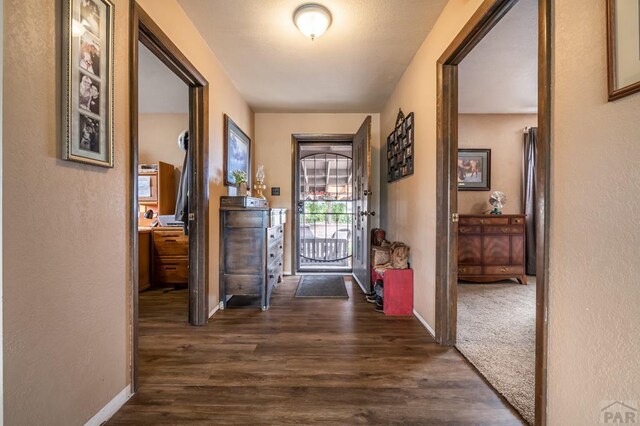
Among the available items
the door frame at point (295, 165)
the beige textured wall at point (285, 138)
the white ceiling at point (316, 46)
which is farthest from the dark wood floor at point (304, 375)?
the white ceiling at point (316, 46)

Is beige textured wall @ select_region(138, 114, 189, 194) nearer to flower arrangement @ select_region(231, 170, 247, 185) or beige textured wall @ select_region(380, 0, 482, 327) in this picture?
flower arrangement @ select_region(231, 170, 247, 185)

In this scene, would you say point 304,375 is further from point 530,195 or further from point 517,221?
point 530,195

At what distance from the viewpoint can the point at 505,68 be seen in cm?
279

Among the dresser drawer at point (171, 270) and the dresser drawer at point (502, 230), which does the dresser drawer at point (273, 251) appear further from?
the dresser drawer at point (502, 230)

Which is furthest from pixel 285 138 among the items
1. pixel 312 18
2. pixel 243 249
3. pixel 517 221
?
pixel 517 221

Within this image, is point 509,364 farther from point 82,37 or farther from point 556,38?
point 82,37

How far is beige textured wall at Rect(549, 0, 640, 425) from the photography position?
2.68 feet

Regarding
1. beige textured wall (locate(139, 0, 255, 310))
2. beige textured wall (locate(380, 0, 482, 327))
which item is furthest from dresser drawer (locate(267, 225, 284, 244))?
beige textured wall (locate(380, 0, 482, 327))

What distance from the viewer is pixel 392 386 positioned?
1513 millimetres

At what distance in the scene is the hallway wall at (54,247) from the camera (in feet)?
3.00

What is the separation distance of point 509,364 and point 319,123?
3.47m

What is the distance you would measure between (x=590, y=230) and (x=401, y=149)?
2.10 meters

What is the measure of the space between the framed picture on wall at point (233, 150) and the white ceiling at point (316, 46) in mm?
503

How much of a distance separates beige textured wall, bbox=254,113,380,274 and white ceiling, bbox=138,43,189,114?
1094 mm
